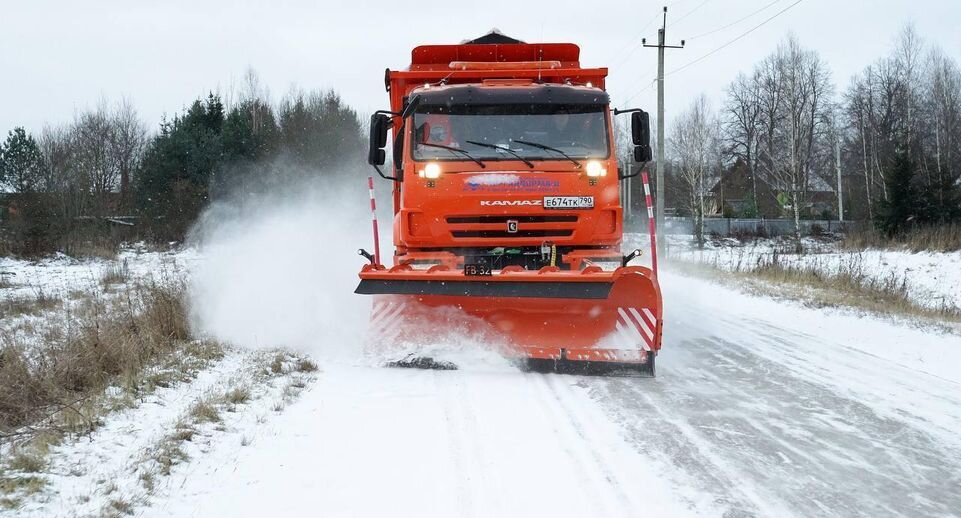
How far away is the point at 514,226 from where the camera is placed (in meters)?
6.86

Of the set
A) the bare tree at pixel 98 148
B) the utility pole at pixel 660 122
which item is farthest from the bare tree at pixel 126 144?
the utility pole at pixel 660 122

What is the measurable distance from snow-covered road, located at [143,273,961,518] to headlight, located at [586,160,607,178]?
6.77 ft

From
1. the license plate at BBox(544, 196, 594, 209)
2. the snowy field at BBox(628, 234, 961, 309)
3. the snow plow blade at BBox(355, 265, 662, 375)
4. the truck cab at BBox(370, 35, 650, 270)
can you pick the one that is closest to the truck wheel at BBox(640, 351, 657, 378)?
the snow plow blade at BBox(355, 265, 662, 375)

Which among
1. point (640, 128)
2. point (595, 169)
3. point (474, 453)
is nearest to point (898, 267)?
point (640, 128)

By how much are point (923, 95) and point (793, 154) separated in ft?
59.2

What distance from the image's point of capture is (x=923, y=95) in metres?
40.5

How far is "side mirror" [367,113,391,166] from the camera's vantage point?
7492 mm

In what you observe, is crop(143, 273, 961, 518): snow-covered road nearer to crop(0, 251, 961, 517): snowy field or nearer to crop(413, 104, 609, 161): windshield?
crop(0, 251, 961, 517): snowy field

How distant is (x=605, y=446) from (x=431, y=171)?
3731 millimetres

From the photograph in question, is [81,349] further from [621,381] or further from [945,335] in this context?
[945,335]

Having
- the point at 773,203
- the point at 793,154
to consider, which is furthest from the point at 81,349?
the point at 773,203

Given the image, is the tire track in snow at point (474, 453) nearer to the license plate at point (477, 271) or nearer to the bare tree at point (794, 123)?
the license plate at point (477, 271)

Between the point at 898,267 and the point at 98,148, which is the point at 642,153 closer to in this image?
the point at 898,267

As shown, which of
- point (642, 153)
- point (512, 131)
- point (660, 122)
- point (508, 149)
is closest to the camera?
point (508, 149)
